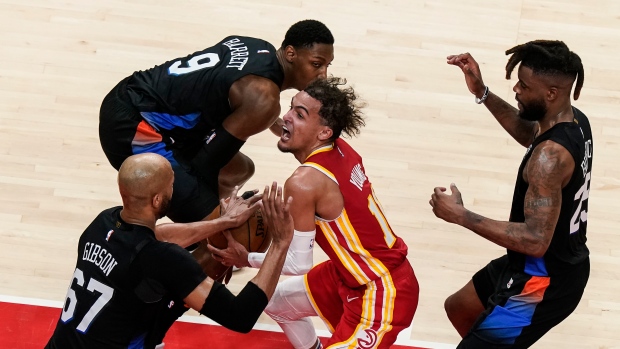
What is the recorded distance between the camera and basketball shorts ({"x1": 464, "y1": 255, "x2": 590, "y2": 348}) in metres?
4.99

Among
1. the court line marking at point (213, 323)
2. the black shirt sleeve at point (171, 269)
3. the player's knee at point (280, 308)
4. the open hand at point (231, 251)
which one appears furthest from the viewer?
the court line marking at point (213, 323)

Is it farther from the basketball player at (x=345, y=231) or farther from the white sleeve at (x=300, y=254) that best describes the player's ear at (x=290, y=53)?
the white sleeve at (x=300, y=254)

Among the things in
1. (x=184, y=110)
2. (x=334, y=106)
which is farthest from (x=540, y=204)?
(x=184, y=110)

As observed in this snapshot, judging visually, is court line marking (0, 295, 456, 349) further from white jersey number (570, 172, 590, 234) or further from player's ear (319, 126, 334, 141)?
player's ear (319, 126, 334, 141)

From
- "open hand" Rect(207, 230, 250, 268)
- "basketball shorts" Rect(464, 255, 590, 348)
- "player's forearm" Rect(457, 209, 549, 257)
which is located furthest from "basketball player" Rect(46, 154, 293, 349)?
"basketball shorts" Rect(464, 255, 590, 348)

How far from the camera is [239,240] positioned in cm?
538

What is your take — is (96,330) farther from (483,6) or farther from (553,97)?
(483,6)

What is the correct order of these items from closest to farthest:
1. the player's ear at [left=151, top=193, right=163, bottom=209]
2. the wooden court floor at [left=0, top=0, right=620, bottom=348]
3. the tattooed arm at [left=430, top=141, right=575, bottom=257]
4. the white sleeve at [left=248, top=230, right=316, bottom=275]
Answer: the player's ear at [left=151, top=193, right=163, bottom=209] < the tattooed arm at [left=430, top=141, right=575, bottom=257] < the white sleeve at [left=248, top=230, right=316, bottom=275] < the wooden court floor at [left=0, top=0, right=620, bottom=348]

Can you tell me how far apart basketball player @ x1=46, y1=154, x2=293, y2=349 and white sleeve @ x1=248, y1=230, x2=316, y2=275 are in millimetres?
215

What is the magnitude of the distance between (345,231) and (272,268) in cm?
49

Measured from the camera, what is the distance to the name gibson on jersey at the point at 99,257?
4.41 metres

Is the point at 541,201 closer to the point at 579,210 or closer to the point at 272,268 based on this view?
the point at 579,210

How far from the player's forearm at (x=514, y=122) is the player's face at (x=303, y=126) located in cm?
120

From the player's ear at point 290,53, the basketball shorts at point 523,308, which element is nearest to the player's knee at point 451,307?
the basketball shorts at point 523,308
